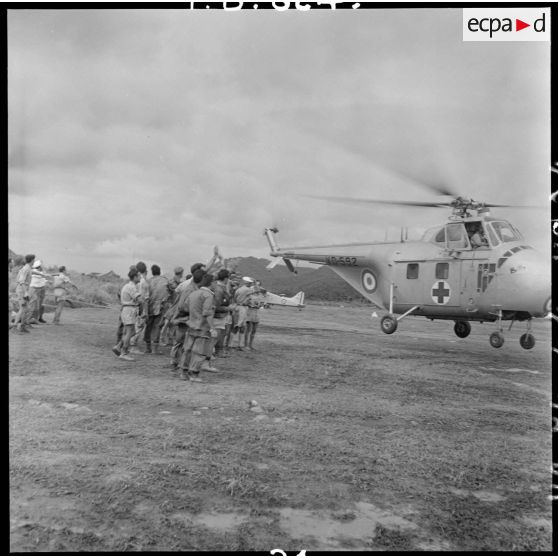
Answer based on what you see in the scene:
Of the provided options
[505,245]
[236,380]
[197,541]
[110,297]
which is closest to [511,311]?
[505,245]

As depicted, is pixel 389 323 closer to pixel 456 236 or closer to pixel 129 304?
pixel 456 236

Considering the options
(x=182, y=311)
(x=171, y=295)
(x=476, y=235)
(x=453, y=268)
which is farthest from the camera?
(x=453, y=268)

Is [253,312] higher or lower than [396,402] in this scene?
higher

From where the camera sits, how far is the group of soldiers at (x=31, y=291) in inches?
339

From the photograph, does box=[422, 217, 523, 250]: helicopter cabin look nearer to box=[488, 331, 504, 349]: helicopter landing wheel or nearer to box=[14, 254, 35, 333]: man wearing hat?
box=[488, 331, 504, 349]: helicopter landing wheel

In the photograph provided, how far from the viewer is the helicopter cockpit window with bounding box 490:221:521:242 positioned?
32.3 ft

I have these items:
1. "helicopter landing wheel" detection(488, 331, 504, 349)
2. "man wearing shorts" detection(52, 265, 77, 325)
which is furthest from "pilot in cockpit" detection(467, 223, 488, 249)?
"man wearing shorts" detection(52, 265, 77, 325)

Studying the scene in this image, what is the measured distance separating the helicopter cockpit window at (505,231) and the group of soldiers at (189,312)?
5365mm

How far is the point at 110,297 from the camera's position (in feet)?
60.4

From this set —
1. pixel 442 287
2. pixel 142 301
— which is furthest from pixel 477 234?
pixel 142 301

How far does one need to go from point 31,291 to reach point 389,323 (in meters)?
8.29

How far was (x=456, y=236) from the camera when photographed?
10.3m

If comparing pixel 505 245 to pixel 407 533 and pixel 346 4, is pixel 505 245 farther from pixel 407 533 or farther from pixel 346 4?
pixel 407 533
